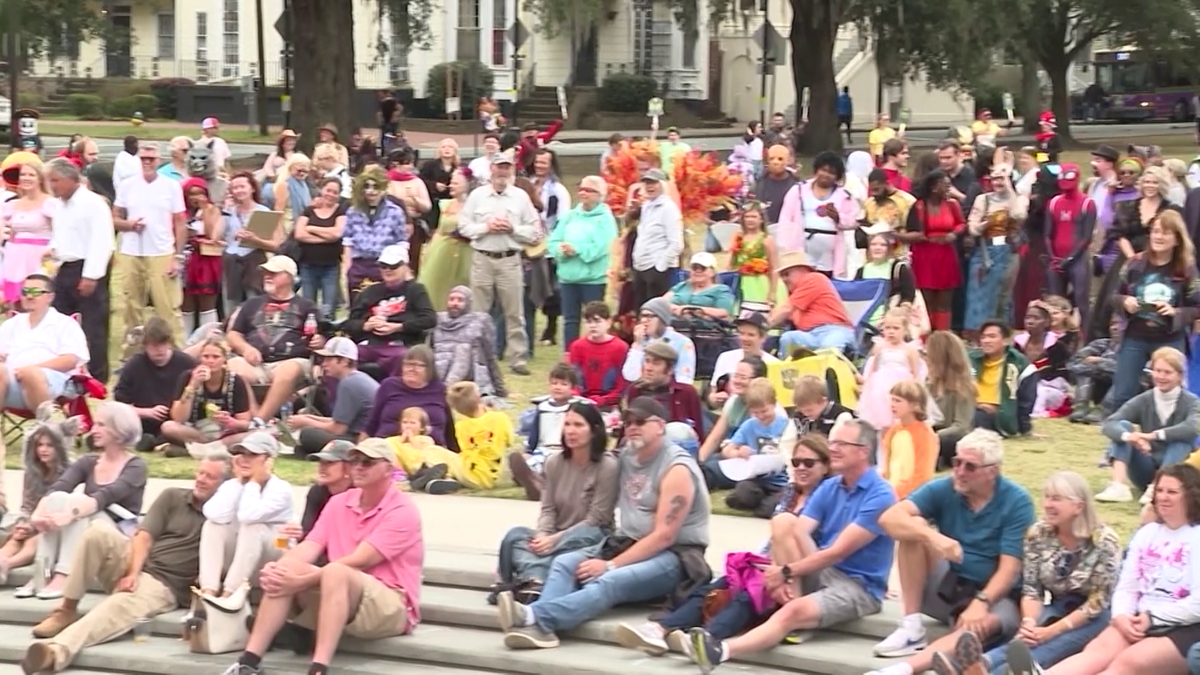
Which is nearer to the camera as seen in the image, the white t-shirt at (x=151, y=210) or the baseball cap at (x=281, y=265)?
the baseball cap at (x=281, y=265)

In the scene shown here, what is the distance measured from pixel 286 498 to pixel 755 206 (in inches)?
252

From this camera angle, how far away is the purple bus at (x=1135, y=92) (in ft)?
184

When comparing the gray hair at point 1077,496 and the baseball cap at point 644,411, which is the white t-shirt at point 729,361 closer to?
the baseball cap at point 644,411

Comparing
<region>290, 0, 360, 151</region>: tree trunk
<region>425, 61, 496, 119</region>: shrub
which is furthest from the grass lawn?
<region>425, 61, 496, 119</region>: shrub

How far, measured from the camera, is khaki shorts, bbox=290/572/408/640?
387 inches

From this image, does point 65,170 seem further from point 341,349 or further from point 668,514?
point 668,514

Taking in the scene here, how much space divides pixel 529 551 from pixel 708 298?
185 inches

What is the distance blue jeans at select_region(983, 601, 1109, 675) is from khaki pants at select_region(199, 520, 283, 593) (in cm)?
362

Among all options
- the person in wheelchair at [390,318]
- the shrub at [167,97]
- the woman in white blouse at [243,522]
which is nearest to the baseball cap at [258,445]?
the woman in white blouse at [243,522]

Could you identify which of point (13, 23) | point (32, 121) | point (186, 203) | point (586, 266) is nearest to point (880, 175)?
point (586, 266)

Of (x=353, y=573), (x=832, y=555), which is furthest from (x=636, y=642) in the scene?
(x=353, y=573)

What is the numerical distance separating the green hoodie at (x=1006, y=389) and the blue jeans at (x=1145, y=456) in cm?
170

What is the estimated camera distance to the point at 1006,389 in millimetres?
13906

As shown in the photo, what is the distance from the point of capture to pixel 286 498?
33.3 feet
